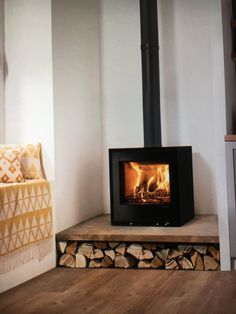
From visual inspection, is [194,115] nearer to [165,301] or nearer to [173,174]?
[173,174]

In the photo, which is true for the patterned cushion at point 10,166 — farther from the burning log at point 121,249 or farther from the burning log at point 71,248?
the burning log at point 121,249

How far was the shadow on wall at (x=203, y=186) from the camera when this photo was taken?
14.4ft

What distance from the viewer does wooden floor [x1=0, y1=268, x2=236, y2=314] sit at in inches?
105

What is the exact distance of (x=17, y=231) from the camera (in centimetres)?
327

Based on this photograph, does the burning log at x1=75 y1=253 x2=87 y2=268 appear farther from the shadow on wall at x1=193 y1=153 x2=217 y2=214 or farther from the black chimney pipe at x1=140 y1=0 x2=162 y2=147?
the shadow on wall at x1=193 y1=153 x2=217 y2=214

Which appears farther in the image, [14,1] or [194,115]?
[194,115]

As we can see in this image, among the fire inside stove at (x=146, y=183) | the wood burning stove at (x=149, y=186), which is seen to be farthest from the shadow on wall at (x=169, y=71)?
the fire inside stove at (x=146, y=183)

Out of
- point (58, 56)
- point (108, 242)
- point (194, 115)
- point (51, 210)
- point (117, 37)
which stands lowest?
point (108, 242)

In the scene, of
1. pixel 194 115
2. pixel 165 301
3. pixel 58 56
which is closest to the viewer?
pixel 165 301

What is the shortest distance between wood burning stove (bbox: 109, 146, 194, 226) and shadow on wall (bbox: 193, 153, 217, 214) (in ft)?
1.40

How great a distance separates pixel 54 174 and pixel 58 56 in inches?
36.5

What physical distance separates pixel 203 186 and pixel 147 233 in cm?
103

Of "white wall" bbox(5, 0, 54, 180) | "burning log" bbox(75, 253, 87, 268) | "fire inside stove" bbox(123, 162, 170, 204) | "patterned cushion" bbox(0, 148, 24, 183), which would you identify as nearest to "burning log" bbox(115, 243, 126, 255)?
"burning log" bbox(75, 253, 87, 268)

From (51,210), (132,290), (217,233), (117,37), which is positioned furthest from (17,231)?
(117,37)
